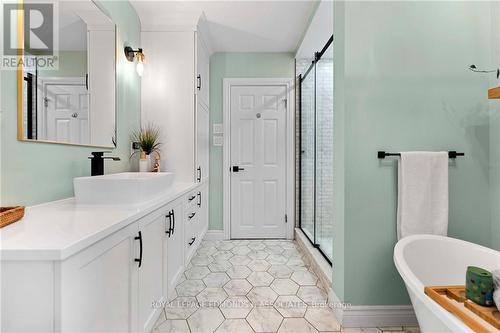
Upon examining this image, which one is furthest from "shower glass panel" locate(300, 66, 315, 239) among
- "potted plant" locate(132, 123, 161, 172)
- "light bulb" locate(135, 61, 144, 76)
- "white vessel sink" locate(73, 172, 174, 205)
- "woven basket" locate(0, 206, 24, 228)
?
"woven basket" locate(0, 206, 24, 228)

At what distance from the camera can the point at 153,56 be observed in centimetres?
262

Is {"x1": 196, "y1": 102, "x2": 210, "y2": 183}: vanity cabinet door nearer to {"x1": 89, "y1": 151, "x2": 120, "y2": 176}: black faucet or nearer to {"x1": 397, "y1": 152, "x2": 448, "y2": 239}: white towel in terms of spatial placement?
{"x1": 89, "y1": 151, "x2": 120, "y2": 176}: black faucet

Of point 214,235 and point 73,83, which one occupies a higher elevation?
point 73,83

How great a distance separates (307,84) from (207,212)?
2.06 metres

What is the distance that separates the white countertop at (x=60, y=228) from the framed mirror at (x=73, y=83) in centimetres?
42

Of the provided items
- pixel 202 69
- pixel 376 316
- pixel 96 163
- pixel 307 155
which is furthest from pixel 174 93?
pixel 376 316

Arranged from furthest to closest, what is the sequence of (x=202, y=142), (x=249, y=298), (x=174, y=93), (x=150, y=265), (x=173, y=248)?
(x=202, y=142)
(x=174, y=93)
(x=249, y=298)
(x=173, y=248)
(x=150, y=265)

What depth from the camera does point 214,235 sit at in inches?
138

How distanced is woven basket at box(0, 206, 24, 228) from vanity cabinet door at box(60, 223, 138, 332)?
1.14 ft

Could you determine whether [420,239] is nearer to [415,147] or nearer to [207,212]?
[415,147]

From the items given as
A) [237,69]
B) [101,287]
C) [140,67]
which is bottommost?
[101,287]

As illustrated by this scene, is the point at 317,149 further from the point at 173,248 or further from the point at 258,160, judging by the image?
the point at 173,248

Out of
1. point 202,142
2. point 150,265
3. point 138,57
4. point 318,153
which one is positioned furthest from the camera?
point 202,142

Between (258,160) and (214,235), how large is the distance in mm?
1156
